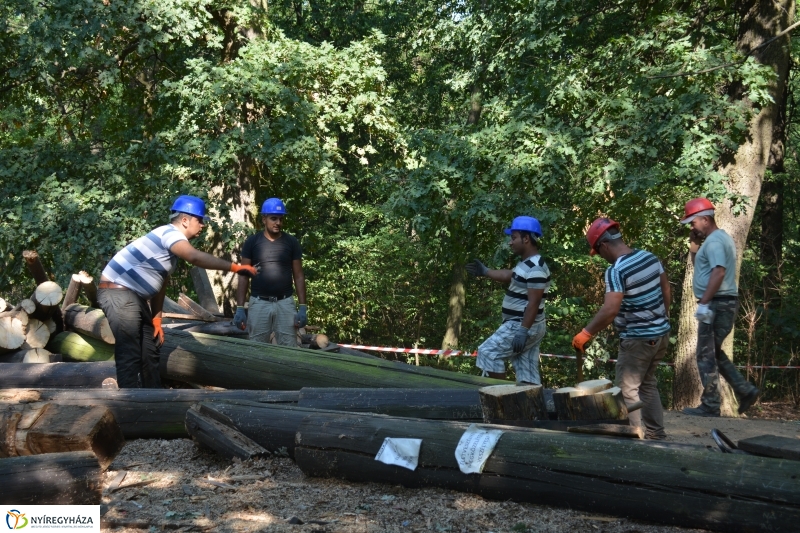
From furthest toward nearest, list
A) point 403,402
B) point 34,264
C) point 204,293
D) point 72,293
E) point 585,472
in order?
1. point 204,293
2. point 72,293
3. point 34,264
4. point 403,402
5. point 585,472

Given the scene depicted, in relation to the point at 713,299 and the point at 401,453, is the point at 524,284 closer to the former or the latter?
the point at 713,299

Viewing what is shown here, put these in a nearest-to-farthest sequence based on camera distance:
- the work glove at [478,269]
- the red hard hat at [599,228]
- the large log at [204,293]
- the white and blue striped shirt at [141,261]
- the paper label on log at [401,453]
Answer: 1. the paper label on log at [401,453]
2. the red hard hat at [599,228]
3. the white and blue striped shirt at [141,261]
4. the work glove at [478,269]
5. the large log at [204,293]

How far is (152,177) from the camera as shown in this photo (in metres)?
13.7

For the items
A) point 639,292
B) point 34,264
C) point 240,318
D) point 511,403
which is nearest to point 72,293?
point 34,264

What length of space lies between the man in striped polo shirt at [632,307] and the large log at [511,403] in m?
1.15

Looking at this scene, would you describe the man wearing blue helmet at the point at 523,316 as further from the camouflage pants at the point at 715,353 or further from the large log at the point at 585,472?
the large log at the point at 585,472

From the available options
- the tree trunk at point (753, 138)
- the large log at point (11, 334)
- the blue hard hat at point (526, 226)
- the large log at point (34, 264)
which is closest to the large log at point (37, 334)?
the large log at point (11, 334)

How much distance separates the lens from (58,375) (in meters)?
7.81

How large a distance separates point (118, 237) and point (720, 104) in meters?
9.04

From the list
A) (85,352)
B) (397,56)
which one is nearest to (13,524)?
(85,352)

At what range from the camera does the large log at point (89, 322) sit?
8.96 m

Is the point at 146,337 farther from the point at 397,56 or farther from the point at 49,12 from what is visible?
the point at 397,56

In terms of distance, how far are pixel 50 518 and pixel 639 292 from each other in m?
4.32

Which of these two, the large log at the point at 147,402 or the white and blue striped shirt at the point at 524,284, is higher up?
the white and blue striped shirt at the point at 524,284
